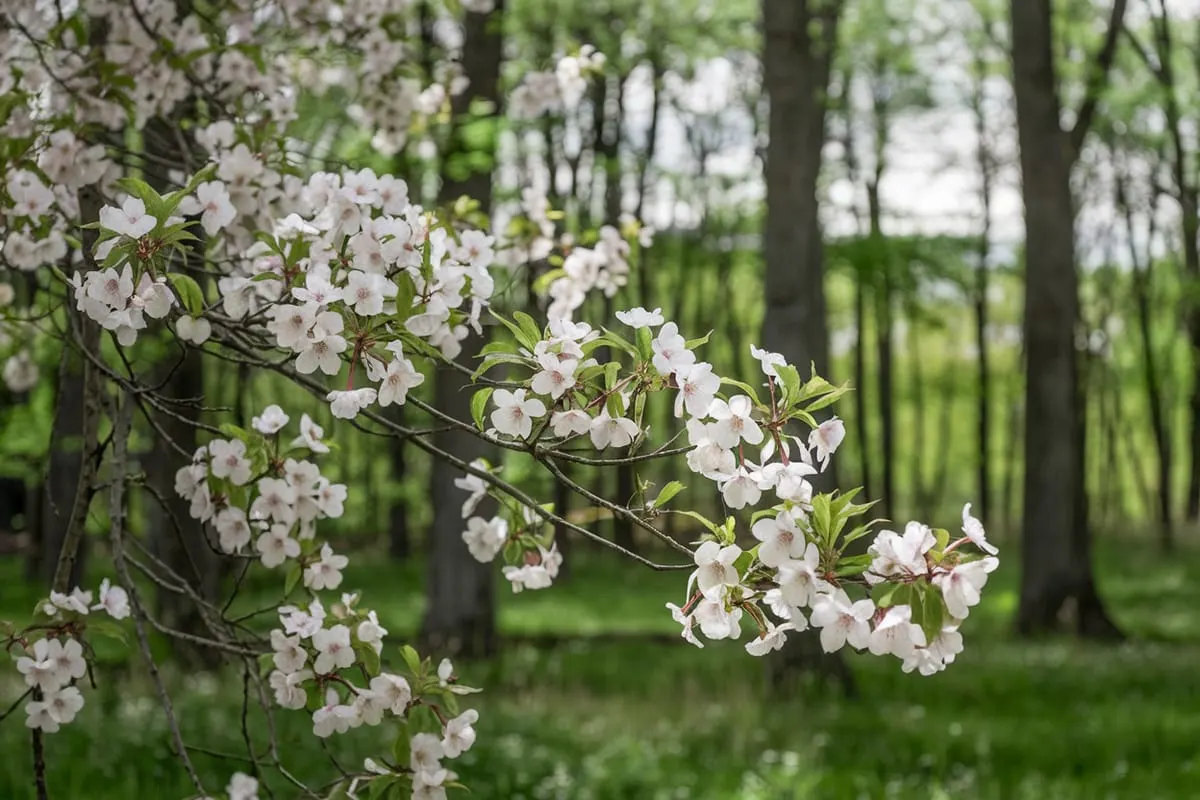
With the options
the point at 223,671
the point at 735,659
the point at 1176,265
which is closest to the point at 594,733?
the point at 223,671

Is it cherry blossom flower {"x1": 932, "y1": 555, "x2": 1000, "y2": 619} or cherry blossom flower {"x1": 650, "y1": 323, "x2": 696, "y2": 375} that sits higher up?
cherry blossom flower {"x1": 650, "y1": 323, "x2": 696, "y2": 375}

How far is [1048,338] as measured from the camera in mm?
11328

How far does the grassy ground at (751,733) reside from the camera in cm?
509

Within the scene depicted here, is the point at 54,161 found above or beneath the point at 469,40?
beneath

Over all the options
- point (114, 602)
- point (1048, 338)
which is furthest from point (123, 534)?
point (1048, 338)

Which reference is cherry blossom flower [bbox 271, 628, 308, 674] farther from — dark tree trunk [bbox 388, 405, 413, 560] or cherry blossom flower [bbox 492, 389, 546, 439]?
dark tree trunk [bbox 388, 405, 413, 560]

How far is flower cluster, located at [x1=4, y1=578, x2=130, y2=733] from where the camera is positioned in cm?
244

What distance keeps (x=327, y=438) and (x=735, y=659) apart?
28.3 ft

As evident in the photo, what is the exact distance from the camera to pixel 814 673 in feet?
26.2

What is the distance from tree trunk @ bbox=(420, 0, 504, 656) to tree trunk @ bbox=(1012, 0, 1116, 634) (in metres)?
4.95

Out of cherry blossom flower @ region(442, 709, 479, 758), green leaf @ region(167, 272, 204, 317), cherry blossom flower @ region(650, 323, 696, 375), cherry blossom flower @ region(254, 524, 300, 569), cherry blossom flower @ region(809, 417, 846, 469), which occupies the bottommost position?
cherry blossom flower @ region(442, 709, 479, 758)

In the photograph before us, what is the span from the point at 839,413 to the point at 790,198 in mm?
3198

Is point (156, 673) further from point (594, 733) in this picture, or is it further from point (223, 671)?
point (223, 671)

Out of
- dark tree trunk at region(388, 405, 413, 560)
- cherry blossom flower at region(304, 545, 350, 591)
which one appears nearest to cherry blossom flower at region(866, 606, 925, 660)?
cherry blossom flower at region(304, 545, 350, 591)
